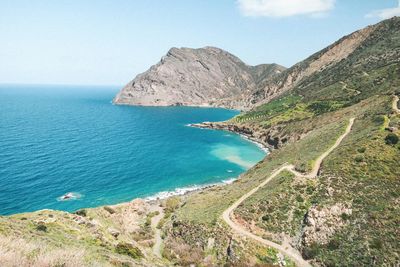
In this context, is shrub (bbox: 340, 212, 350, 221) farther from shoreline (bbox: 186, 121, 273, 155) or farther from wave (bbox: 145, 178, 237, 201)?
shoreline (bbox: 186, 121, 273, 155)

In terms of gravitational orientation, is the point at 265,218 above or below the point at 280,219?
above

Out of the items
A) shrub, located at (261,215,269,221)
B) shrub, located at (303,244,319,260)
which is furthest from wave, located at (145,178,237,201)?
shrub, located at (303,244,319,260)

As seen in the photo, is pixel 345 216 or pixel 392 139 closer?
pixel 345 216

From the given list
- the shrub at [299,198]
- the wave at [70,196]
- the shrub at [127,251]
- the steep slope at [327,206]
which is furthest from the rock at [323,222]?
the wave at [70,196]

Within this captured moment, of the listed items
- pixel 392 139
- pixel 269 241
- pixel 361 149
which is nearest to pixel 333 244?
pixel 269 241

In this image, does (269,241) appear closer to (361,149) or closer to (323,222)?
(323,222)

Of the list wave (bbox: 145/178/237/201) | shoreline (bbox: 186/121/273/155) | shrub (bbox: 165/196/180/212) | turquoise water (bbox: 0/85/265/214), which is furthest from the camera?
shoreline (bbox: 186/121/273/155)

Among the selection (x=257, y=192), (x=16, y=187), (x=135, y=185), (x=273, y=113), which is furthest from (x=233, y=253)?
(x=273, y=113)

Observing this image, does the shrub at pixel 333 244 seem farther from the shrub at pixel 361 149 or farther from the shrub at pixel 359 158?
the shrub at pixel 361 149
